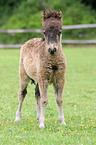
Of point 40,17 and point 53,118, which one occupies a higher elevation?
point 53,118

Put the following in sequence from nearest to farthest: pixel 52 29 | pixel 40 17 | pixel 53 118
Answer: pixel 52 29 → pixel 53 118 → pixel 40 17

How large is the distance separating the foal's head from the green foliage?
19.0 metres

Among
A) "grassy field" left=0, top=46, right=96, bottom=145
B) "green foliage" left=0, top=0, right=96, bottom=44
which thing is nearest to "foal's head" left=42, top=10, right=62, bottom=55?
"grassy field" left=0, top=46, right=96, bottom=145

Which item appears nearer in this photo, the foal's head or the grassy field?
the grassy field

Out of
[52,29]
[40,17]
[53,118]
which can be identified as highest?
[52,29]

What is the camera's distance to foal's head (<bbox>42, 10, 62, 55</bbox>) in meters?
4.84

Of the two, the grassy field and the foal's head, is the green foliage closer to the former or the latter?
the grassy field

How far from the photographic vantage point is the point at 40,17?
85.5 feet

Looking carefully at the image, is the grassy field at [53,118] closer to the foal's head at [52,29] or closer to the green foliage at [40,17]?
the foal's head at [52,29]

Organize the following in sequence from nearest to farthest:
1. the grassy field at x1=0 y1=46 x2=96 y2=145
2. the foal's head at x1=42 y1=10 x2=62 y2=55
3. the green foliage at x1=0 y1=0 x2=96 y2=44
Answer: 1. the grassy field at x1=0 y1=46 x2=96 y2=145
2. the foal's head at x1=42 y1=10 x2=62 y2=55
3. the green foliage at x1=0 y1=0 x2=96 y2=44

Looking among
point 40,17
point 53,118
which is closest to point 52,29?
point 53,118

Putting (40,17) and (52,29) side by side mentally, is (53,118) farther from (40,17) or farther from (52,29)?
(40,17)

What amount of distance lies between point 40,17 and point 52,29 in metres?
21.6

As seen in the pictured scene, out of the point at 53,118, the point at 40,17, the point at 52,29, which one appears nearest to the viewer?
the point at 52,29
